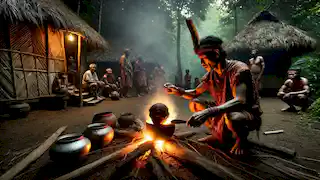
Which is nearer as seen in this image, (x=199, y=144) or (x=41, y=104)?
(x=199, y=144)

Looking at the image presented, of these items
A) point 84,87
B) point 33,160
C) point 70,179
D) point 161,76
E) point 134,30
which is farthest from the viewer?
point 134,30

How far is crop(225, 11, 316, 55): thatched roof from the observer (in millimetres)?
10391

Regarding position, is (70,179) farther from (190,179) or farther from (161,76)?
(161,76)

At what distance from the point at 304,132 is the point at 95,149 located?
470 centimetres

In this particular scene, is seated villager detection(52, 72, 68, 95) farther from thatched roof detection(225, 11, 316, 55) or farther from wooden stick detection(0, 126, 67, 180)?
thatched roof detection(225, 11, 316, 55)

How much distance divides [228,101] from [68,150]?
7.90 feet

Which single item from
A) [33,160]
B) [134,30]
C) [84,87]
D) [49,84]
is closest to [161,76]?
[134,30]

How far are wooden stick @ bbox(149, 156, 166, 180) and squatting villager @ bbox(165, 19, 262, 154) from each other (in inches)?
28.0

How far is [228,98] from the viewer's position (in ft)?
8.93

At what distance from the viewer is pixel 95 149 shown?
9.30 ft

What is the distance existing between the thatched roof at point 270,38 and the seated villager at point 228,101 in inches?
410

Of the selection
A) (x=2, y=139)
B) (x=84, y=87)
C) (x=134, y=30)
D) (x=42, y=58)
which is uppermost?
(x=134, y=30)

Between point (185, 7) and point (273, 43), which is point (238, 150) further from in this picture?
point (185, 7)

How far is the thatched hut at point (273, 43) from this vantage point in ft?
34.3
